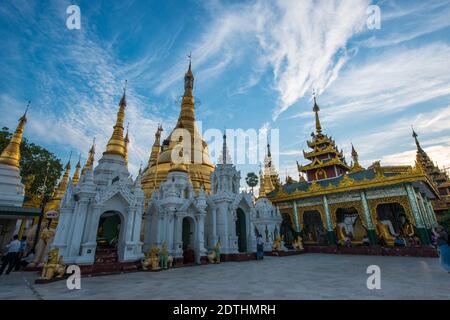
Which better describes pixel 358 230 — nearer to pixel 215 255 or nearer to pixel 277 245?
pixel 277 245

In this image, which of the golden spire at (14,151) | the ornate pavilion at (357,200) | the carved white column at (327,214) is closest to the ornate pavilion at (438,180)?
the ornate pavilion at (357,200)

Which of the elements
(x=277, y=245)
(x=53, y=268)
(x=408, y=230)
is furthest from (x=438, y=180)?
(x=53, y=268)

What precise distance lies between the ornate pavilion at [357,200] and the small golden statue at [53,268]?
21463 mm

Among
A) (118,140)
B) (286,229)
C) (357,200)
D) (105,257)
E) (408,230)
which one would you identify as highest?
(118,140)

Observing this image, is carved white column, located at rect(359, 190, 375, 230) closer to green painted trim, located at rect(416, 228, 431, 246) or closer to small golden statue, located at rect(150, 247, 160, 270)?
green painted trim, located at rect(416, 228, 431, 246)

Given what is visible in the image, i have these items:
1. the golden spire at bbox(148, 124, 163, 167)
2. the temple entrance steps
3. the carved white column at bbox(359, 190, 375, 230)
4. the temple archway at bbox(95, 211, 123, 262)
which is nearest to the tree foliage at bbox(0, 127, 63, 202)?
the golden spire at bbox(148, 124, 163, 167)

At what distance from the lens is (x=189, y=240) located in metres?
16.9

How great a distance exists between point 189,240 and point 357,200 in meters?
15.9

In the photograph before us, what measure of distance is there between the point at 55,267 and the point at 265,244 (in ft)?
58.6

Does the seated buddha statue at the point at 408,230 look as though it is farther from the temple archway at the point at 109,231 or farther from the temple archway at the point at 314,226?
the temple archway at the point at 109,231
